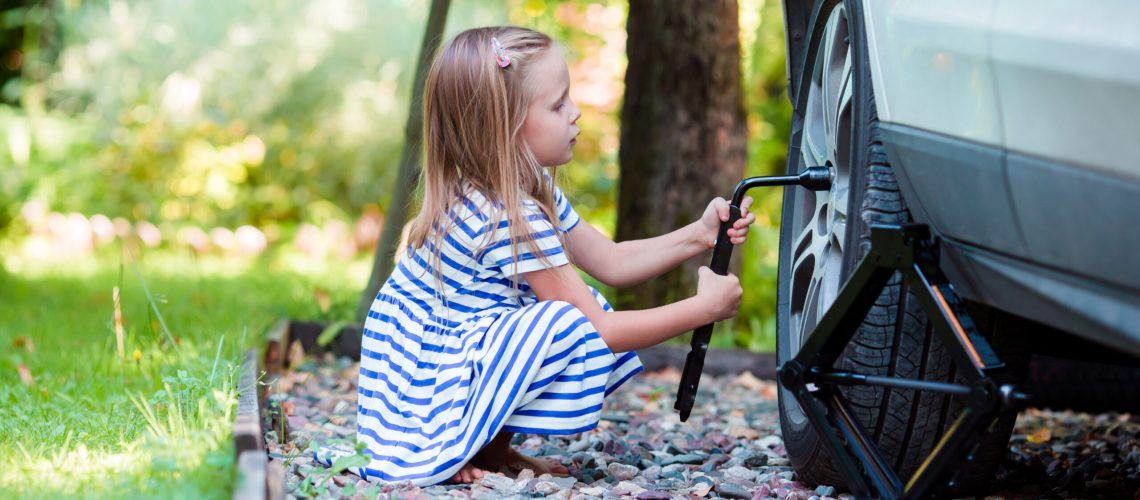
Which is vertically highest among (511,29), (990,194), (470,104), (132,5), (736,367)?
(132,5)

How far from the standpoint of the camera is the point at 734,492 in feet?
7.04

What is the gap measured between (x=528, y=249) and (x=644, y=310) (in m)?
0.27

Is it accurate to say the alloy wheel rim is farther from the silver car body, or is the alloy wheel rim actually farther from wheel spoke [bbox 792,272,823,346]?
the silver car body

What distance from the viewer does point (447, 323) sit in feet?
7.64

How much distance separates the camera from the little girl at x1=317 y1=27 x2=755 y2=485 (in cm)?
218

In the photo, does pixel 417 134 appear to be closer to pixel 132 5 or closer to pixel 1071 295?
pixel 1071 295

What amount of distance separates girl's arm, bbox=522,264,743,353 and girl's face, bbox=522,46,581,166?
295mm

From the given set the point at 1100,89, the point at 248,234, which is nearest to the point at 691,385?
the point at 1100,89

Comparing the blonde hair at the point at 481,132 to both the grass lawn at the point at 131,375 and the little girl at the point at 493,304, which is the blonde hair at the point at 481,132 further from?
the grass lawn at the point at 131,375

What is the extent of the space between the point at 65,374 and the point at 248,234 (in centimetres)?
479

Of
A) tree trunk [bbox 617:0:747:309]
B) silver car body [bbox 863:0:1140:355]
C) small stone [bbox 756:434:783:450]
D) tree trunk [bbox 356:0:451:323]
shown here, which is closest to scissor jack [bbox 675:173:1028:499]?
silver car body [bbox 863:0:1140:355]

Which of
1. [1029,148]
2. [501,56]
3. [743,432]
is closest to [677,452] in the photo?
[743,432]

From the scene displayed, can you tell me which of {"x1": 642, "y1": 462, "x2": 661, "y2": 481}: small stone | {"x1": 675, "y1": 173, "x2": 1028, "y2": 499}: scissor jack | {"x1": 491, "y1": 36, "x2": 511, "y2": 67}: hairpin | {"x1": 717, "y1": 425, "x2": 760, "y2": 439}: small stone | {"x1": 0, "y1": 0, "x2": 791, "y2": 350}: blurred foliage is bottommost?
{"x1": 642, "y1": 462, "x2": 661, "y2": 481}: small stone

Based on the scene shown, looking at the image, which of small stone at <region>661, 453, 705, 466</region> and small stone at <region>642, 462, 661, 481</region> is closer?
small stone at <region>642, 462, 661, 481</region>
